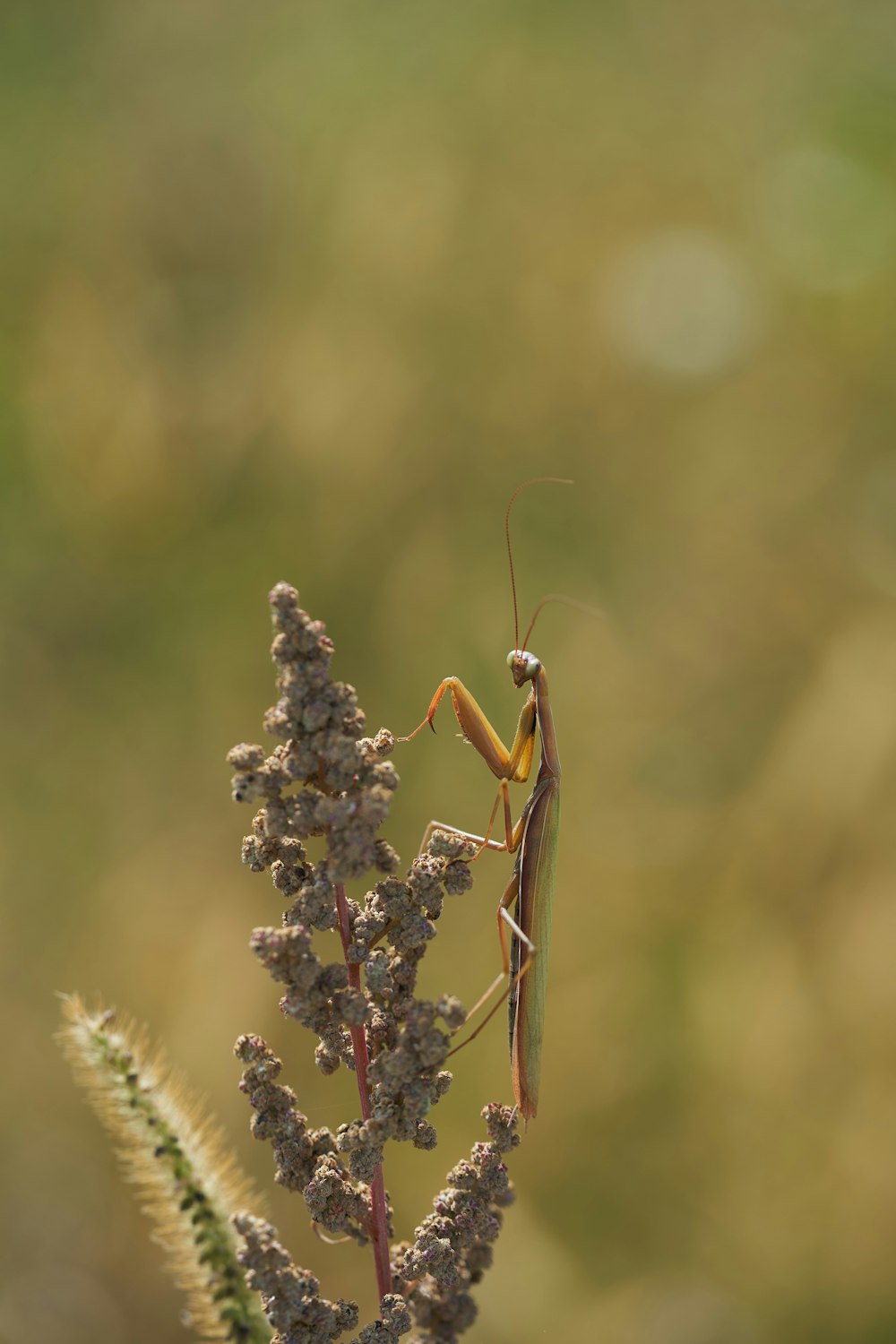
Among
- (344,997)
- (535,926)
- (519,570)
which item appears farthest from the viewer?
(519,570)

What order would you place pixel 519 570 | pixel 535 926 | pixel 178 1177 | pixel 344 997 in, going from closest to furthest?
pixel 344 997 → pixel 178 1177 → pixel 535 926 → pixel 519 570

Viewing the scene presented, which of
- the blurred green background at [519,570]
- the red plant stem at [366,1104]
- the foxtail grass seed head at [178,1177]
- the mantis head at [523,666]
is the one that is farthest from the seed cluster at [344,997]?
the blurred green background at [519,570]

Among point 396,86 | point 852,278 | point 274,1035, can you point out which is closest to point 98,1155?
point 274,1035

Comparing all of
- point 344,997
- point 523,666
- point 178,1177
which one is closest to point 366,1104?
point 344,997

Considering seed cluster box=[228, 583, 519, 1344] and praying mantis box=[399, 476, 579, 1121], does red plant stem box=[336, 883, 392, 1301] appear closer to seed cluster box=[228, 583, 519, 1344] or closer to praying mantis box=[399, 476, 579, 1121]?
seed cluster box=[228, 583, 519, 1344]

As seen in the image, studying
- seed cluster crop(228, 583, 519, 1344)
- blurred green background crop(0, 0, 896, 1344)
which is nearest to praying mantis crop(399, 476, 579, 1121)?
seed cluster crop(228, 583, 519, 1344)

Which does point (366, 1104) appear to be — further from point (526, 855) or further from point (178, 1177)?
point (526, 855)
